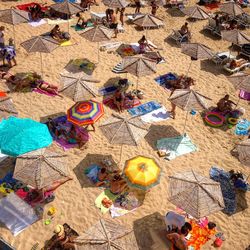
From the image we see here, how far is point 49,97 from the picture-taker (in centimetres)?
1483

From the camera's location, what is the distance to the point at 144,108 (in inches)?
590

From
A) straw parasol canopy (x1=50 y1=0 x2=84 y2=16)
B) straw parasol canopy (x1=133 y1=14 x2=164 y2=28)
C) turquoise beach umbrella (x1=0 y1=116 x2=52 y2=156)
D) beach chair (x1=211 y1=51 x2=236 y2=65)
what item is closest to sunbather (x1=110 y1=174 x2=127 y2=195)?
turquoise beach umbrella (x1=0 y1=116 x2=52 y2=156)

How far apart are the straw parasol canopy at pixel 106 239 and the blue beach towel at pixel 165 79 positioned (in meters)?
9.67

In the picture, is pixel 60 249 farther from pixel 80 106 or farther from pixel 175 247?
pixel 80 106

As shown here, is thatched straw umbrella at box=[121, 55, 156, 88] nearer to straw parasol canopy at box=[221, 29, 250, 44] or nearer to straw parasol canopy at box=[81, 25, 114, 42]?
straw parasol canopy at box=[81, 25, 114, 42]

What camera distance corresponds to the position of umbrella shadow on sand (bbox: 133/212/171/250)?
9953 mm

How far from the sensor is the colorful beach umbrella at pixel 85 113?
Result: 1226 cm

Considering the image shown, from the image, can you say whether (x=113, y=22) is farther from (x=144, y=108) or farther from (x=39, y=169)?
(x=39, y=169)

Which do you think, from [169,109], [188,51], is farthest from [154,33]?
[169,109]

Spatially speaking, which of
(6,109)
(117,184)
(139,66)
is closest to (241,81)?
(139,66)

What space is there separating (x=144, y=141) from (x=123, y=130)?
274 cm

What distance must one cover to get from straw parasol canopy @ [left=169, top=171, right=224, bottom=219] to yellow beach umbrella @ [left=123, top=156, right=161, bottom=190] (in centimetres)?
67

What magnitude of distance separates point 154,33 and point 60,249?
15780mm

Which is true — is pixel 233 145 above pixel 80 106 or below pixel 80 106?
below
